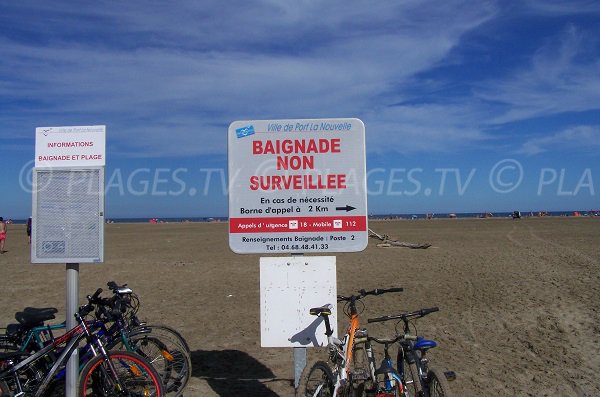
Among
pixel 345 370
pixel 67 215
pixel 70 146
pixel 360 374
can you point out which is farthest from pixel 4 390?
pixel 360 374

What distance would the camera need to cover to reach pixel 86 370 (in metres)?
5.43

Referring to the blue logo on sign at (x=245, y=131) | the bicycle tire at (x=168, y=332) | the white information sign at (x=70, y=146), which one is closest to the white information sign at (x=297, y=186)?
the blue logo on sign at (x=245, y=131)

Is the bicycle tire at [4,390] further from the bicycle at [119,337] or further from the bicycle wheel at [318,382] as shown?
the bicycle wheel at [318,382]

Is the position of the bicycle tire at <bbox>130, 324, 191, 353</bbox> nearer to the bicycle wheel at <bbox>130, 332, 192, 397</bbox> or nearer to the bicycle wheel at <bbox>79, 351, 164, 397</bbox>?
the bicycle wheel at <bbox>130, 332, 192, 397</bbox>

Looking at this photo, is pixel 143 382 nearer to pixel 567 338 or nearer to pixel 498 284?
pixel 567 338

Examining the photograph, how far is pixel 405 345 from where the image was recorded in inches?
192

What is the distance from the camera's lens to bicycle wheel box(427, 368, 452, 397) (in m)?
4.52

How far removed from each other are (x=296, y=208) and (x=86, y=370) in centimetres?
264

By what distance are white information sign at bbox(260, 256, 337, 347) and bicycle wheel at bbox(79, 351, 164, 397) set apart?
4.22 ft

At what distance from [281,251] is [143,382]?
1.93m

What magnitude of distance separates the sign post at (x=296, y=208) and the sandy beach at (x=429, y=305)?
1094mm

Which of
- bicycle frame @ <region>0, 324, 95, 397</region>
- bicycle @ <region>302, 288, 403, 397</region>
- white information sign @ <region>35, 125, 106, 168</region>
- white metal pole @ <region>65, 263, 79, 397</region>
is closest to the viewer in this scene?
bicycle @ <region>302, 288, 403, 397</region>

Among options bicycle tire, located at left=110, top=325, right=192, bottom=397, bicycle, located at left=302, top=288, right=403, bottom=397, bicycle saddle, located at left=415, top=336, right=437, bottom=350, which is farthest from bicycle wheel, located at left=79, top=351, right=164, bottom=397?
bicycle saddle, located at left=415, top=336, right=437, bottom=350

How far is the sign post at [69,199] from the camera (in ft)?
18.7
